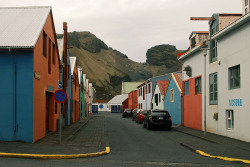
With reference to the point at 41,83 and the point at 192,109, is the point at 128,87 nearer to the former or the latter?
the point at 192,109

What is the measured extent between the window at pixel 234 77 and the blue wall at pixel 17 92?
33.5ft

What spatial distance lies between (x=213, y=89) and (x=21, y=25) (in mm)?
11938

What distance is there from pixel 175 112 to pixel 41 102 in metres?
17.1

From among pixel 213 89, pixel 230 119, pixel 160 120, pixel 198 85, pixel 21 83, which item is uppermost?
pixel 198 85

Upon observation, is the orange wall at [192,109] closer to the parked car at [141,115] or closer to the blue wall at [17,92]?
the parked car at [141,115]

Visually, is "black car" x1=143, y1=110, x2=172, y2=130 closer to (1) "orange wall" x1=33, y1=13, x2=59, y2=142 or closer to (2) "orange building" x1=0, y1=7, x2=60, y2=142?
(1) "orange wall" x1=33, y1=13, x2=59, y2=142

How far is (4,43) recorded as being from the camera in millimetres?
13523

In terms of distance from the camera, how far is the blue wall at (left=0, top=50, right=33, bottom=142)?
13.4m

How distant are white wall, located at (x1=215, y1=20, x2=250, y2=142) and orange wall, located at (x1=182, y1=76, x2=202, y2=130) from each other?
13.3 ft

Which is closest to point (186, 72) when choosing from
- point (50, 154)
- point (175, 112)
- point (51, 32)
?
point (175, 112)

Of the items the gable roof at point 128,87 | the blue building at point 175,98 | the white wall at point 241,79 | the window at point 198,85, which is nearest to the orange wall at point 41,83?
the white wall at point 241,79

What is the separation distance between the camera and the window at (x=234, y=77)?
16.2 meters

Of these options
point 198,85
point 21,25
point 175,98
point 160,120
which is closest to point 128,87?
point 175,98

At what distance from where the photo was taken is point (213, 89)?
19.7m
